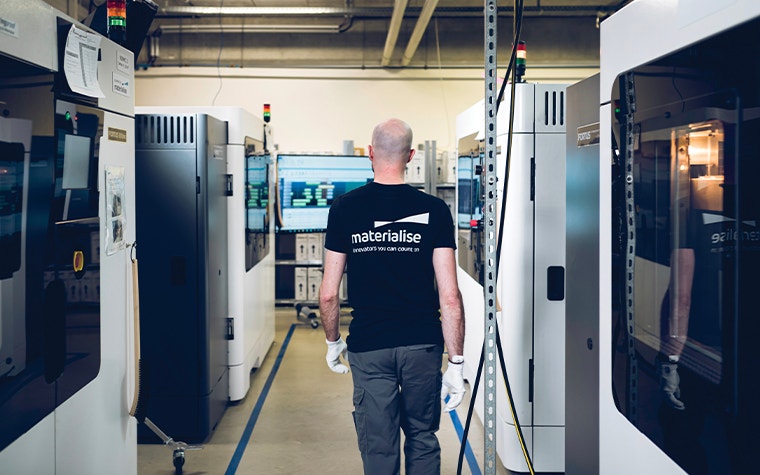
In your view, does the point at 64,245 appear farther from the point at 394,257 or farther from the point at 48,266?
the point at 394,257

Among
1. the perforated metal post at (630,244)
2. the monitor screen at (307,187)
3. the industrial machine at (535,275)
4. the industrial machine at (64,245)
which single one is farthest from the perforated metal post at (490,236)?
the monitor screen at (307,187)

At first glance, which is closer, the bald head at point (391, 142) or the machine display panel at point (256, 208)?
Result: the bald head at point (391, 142)

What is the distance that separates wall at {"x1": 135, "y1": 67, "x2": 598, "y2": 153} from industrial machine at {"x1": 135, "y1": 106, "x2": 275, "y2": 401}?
3746mm

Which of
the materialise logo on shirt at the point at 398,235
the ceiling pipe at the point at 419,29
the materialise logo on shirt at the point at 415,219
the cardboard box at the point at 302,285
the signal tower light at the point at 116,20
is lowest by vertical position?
the cardboard box at the point at 302,285

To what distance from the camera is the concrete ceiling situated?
8.88 m

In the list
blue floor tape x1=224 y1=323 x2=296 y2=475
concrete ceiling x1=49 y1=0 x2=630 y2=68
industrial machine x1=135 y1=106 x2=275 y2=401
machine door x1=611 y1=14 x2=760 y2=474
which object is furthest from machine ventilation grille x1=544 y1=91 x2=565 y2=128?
concrete ceiling x1=49 y1=0 x2=630 y2=68

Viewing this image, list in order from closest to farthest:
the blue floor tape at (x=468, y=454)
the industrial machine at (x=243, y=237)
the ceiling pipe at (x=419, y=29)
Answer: the blue floor tape at (x=468, y=454), the industrial machine at (x=243, y=237), the ceiling pipe at (x=419, y=29)

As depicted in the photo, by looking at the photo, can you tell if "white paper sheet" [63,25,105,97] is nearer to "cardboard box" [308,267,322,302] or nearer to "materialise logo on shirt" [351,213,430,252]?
"materialise logo on shirt" [351,213,430,252]

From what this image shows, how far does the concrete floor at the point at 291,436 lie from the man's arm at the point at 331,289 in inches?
52.3

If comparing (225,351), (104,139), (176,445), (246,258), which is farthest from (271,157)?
(104,139)

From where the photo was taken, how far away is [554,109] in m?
3.38

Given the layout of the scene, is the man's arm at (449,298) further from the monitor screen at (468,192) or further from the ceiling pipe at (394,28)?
the ceiling pipe at (394,28)

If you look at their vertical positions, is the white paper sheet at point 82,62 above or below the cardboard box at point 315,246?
above

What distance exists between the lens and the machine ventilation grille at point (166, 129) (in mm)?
3930
